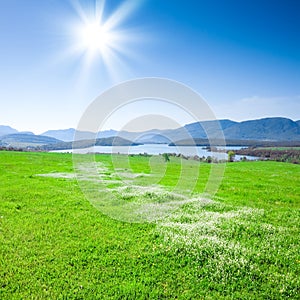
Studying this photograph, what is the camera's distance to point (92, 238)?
10766mm

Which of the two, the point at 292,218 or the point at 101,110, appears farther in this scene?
the point at 101,110

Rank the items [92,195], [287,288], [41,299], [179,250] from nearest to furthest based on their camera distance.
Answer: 1. [41,299]
2. [287,288]
3. [179,250]
4. [92,195]

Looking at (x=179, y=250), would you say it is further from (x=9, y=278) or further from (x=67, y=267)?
(x=9, y=278)

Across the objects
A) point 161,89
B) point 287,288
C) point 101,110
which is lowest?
point 287,288

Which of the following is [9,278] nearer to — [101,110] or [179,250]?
[179,250]

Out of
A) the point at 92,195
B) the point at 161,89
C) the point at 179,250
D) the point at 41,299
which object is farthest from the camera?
the point at 92,195

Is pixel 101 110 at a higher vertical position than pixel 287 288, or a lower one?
higher

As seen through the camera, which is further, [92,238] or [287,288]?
[92,238]

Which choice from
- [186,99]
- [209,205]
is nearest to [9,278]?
[209,205]

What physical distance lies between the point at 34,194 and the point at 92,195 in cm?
406

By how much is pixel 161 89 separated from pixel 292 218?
1122 cm

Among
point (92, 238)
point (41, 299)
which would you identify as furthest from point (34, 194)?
point (41, 299)

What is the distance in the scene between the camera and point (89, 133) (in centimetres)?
1838

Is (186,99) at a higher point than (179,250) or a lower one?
higher
